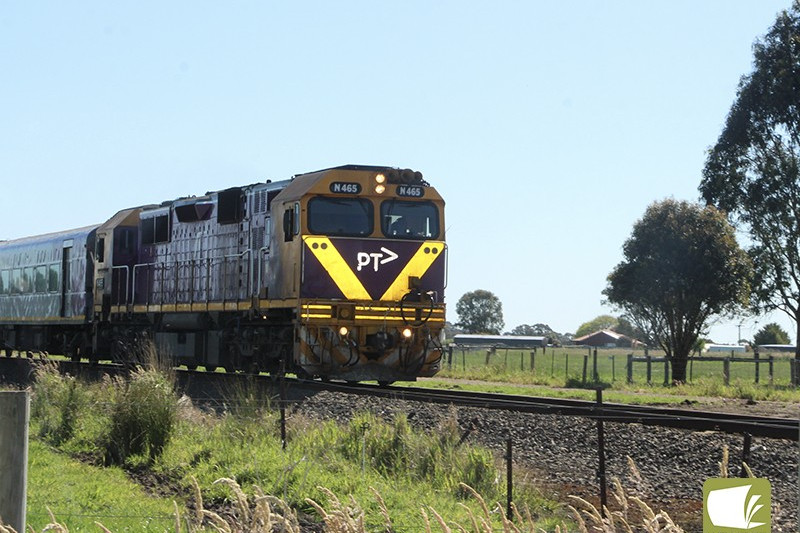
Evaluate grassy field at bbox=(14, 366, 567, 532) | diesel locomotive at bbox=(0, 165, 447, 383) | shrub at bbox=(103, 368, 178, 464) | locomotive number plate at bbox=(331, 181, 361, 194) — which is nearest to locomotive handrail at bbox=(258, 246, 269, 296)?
diesel locomotive at bbox=(0, 165, 447, 383)

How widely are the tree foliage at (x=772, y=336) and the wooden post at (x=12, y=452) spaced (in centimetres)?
13386

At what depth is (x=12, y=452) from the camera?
4301 millimetres

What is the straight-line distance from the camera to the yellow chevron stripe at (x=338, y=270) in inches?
757

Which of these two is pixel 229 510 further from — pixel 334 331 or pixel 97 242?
pixel 97 242

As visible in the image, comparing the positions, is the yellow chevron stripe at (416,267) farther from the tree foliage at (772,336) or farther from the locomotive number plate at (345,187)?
the tree foliage at (772,336)

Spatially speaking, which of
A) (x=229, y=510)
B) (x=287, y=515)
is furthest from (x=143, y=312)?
(x=287, y=515)

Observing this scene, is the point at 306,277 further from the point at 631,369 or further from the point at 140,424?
the point at 631,369

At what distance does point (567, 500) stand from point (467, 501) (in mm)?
961

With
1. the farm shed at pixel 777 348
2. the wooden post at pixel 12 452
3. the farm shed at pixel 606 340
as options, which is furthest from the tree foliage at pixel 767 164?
the farm shed at pixel 606 340

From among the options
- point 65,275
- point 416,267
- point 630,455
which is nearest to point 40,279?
point 65,275

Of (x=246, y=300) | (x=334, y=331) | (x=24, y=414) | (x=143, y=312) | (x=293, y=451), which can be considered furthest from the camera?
(x=143, y=312)

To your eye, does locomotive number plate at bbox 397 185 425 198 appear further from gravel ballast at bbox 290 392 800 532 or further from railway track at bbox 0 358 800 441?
gravel ballast at bbox 290 392 800 532

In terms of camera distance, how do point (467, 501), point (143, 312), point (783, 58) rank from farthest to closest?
point (783, 58) → point (143, 312) → point (467, 501)

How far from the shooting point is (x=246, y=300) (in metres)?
20.8
